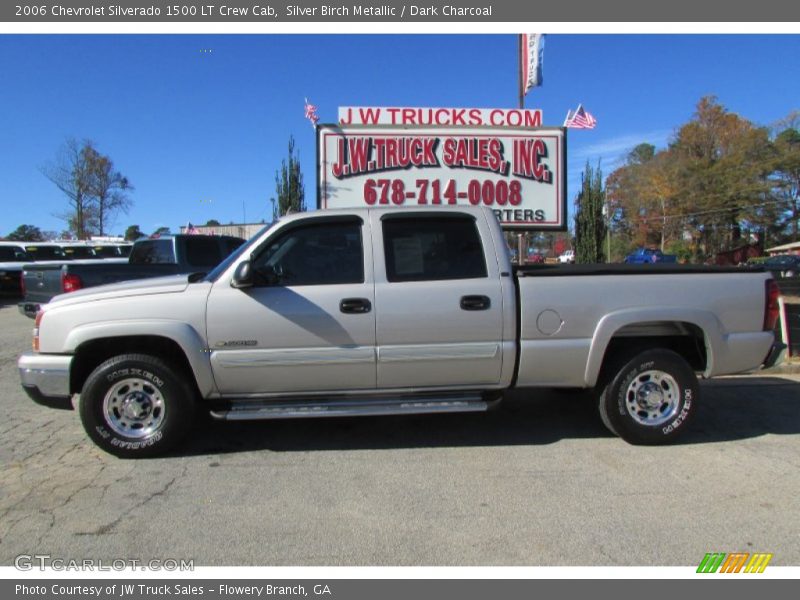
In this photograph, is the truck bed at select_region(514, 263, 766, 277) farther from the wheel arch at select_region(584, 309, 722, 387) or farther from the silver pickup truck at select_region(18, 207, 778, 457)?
the wheel arch at select_region(584, 309, 722, 387)

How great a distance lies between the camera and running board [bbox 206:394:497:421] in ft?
13.7

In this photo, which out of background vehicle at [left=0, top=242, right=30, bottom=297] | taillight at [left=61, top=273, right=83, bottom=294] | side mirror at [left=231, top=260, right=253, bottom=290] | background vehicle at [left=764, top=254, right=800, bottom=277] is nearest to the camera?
side mirror at [left=231, top=260, right=253, bottom=290]

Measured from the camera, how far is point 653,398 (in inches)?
179

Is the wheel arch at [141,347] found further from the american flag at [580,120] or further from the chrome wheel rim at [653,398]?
the american flag at [580,120]

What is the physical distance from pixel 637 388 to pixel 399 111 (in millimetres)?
8762

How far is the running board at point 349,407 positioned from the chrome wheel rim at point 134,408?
480mm

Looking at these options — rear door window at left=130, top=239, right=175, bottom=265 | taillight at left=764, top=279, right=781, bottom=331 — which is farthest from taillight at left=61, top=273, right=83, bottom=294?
taillight at left=764, top=279, right=781, bottom=331

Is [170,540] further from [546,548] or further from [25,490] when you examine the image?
[546,548]

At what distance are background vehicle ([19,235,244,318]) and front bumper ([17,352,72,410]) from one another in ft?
9.90

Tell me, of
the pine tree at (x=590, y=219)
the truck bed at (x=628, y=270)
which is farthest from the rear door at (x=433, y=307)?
the pine tree at (x=590, y=219)

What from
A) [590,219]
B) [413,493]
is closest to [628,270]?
[413,493]

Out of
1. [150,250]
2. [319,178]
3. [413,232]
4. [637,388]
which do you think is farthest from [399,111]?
[637,388]

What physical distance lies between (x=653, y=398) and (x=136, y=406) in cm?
418

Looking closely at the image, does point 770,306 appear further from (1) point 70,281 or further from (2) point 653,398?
(1) point 70,281
